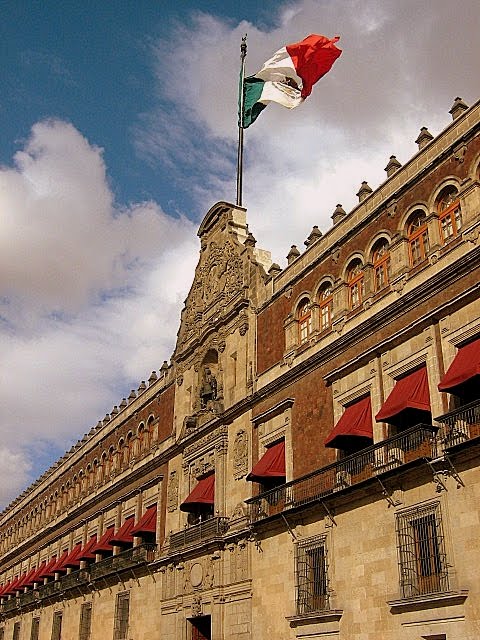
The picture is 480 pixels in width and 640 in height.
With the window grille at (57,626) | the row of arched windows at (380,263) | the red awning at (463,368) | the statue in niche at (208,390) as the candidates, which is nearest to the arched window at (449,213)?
the row of arched windows at (380,263)

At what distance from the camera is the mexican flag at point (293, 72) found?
92.6 ft

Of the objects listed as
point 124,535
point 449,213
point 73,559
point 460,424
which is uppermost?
point 449,213

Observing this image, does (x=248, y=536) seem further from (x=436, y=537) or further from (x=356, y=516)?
(x=436, y=537)

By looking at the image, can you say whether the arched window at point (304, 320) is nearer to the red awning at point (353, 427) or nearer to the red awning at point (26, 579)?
the red awning at point (353, 427)

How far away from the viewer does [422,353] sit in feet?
64.2

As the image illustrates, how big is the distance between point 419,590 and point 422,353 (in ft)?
18.0

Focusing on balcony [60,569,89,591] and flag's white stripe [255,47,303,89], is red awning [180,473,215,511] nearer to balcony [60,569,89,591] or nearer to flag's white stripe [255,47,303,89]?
balcony [60,569,89,591]

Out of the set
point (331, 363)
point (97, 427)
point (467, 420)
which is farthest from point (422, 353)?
point (97, 427)

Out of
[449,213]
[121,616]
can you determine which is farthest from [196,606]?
[449,213]

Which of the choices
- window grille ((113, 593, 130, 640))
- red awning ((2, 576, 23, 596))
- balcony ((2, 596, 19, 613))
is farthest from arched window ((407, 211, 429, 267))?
red awning ((2, 576, 23, 596))

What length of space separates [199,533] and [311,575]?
6998 mm

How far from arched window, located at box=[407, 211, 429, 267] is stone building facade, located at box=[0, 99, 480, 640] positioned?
2.5 inches

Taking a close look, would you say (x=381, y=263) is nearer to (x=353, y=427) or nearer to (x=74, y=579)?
(x=353, y=427)

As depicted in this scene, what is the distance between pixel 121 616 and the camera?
110ft
